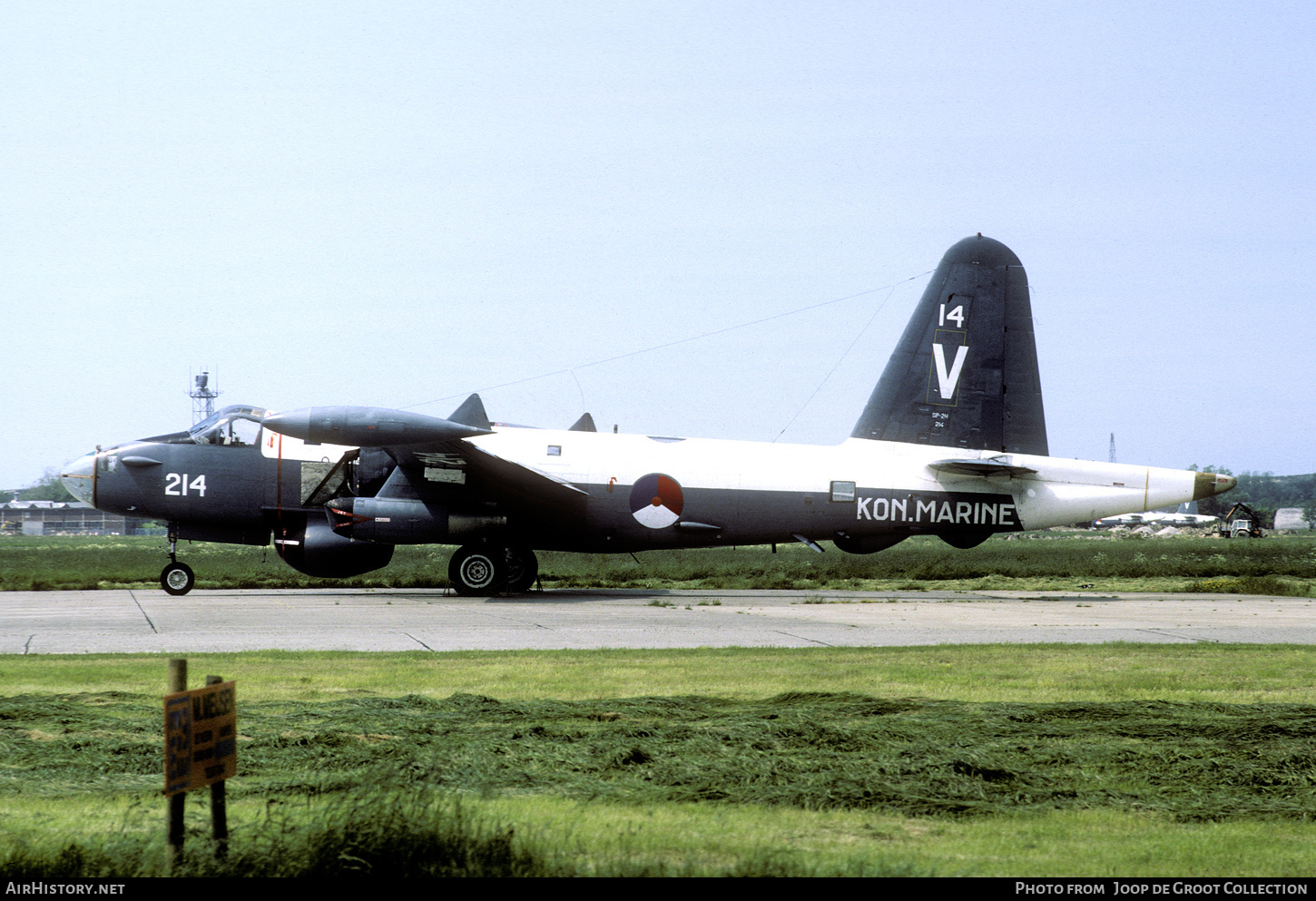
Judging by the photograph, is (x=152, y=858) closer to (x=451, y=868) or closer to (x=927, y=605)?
(x=451, y=868)

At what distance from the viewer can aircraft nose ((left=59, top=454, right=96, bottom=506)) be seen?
910 inches

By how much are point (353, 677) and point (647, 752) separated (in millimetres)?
4662

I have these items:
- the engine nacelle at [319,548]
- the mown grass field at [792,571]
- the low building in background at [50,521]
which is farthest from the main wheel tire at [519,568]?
the low building in background at [50,521]

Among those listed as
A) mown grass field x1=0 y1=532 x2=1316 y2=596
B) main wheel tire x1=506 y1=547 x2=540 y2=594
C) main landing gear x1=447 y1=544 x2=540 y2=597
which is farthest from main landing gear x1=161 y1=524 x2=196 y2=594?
main wheel tire x1=506 y1=547 x2=540 y2=594

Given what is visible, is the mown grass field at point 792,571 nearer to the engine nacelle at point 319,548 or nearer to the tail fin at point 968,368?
the engine nacelle at point 319,548

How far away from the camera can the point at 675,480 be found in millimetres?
23453

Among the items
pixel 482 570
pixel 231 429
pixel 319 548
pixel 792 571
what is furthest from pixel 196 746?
pixel 792 571

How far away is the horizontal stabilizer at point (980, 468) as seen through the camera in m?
23.2

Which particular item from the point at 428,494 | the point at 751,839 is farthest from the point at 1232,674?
the point at 428,494

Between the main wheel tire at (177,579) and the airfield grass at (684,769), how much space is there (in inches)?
435

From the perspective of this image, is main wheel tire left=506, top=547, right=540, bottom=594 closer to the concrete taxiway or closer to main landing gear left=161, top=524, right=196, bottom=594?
the concrete taxiway

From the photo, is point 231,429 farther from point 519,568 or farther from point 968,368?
point 968,368

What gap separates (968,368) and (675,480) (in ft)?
22.5

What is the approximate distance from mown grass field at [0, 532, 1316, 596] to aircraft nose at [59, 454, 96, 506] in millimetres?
3798
